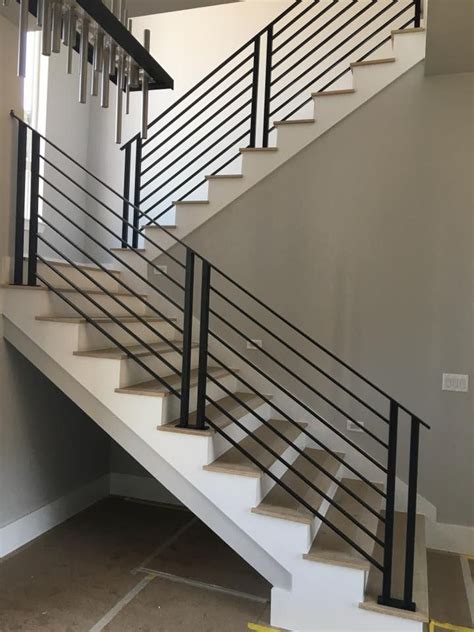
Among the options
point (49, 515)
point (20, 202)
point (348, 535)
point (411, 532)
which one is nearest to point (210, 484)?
point (348, 535)

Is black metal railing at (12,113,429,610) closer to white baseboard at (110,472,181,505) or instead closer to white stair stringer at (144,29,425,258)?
white stair stringer at (144,29,425,258)

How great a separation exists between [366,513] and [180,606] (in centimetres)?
119

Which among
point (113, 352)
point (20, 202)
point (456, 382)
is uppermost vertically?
point (20, 202)

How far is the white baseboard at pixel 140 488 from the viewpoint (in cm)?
418

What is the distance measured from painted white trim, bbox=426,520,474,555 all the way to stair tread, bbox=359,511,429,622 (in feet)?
1.02

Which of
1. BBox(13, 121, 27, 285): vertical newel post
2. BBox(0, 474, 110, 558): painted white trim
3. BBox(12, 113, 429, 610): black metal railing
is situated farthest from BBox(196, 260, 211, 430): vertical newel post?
BBox(0, 474, 110, 558): painted white trim

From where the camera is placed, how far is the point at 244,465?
2.59m

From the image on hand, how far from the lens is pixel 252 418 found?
10.9 ft

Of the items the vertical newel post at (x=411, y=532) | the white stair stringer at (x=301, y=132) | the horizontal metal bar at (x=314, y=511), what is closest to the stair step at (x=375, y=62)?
the white stair stringer at (x=301, y=132)

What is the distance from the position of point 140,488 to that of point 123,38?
345cm

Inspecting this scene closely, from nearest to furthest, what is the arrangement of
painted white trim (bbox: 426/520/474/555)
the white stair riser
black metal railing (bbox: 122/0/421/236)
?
the white stair riser < painted white trim (bbox: 426/520/474/555) < black metal railing (bbox: 122/0/421/236)

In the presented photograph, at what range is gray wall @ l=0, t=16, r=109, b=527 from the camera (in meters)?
3.02

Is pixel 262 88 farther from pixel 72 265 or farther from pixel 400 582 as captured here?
pixel 400 582

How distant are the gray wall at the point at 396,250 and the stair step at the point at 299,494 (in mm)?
715
